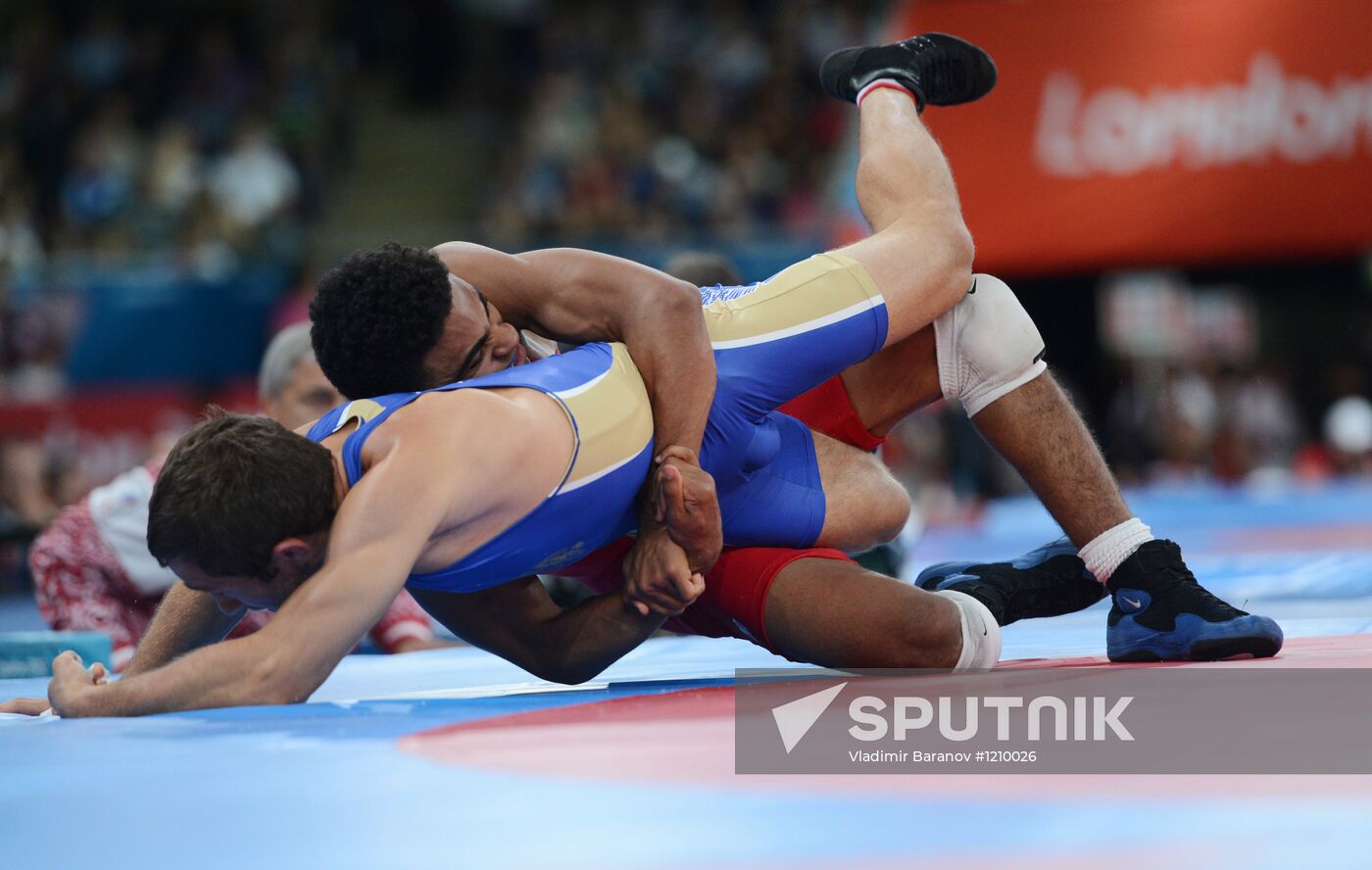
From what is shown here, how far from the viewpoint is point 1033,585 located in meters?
2.62

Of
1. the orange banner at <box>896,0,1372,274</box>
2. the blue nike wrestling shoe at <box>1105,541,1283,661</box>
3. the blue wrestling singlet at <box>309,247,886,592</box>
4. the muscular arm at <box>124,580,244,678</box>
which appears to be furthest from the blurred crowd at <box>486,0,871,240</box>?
the muscular arm at <box>124,580,244,678</box>

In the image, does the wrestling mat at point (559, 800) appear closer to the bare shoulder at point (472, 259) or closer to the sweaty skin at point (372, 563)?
the sweaty skin at point (372, 563)

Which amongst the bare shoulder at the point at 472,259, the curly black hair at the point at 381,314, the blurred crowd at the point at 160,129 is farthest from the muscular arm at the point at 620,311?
the blurred crowd at the point at 160,129

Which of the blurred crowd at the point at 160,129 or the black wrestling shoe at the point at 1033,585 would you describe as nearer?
the black wrestling shoe at the point at 1033,585

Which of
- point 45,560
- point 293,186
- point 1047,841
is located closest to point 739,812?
point 1047,841

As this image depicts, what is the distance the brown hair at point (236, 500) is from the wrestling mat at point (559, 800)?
213 mm

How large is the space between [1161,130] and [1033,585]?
626 centimetres

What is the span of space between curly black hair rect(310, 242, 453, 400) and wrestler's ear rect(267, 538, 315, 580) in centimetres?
38

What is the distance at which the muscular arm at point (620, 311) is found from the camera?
2322mm

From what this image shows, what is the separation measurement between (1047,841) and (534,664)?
1305 millimetres

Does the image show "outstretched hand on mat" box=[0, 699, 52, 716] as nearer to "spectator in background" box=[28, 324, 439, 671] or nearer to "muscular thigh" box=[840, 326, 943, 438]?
"spectator in background" box=[28, 324, 439, 671]

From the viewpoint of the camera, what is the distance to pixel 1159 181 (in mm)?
8422

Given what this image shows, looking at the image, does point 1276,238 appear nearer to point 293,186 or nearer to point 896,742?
point 293,186

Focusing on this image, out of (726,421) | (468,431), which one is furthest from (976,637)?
(468,431)
